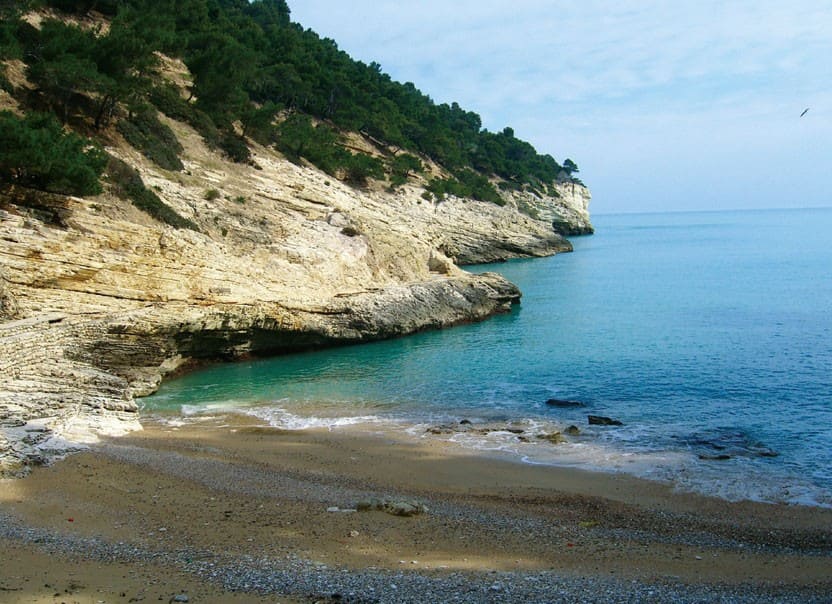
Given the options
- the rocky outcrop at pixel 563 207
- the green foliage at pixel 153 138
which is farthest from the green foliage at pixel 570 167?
the green foliage at pixel 153 138

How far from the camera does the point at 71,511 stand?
11719 millimetres

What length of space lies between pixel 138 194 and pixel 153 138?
685cm

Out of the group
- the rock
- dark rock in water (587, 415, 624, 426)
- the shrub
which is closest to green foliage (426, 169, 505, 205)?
the shrub

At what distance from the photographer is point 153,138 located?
32.2 m

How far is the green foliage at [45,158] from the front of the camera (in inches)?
862

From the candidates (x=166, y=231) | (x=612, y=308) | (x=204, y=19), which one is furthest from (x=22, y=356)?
(x=204, y=19)

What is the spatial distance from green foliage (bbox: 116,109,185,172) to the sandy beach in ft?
62.5

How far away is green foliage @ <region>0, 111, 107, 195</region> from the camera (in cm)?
2191

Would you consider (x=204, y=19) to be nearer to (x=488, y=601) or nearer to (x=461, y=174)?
(x=461, y=174)

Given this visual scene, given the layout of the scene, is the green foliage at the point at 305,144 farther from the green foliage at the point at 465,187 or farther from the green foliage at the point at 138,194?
the green foliage at the point at 465,187

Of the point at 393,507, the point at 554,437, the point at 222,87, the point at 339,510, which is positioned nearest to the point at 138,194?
the point at 222,87

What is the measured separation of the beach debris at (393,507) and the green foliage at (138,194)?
59.5ft

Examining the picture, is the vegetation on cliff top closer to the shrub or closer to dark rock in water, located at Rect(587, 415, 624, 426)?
the shrub

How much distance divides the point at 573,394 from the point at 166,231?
16.7 meters
